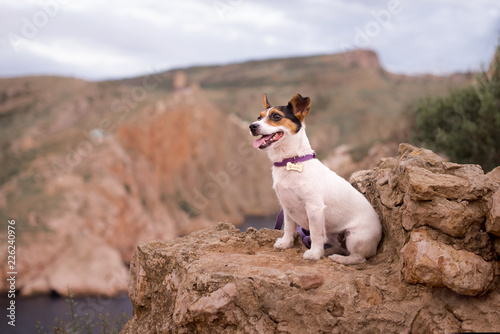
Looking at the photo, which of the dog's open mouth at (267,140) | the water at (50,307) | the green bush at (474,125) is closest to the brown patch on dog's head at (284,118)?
the dog's open mouth at (267,140)

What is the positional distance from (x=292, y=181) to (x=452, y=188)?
1.58 metres

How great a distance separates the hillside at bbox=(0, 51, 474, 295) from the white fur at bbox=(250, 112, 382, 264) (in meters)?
19.7

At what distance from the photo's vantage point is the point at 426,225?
4.00 m

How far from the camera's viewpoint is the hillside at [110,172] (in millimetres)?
22000

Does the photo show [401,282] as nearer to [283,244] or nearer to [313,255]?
[313,255]

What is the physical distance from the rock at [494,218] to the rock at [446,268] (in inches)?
10.7

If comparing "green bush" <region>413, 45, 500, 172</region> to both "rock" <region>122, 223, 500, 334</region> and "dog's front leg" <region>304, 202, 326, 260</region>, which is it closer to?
"dog's front leg" <region>304, 202, 326, 260</region>

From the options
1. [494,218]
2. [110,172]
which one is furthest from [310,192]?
[110,172]

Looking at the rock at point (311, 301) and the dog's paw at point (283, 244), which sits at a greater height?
the dog's paw at point (283, 244)

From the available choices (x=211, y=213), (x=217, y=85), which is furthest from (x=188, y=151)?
(x=217, y=85)

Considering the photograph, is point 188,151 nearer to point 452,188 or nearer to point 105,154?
point 105,154

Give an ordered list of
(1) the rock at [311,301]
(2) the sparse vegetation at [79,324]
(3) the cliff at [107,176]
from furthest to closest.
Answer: (3) the cliff at [107,176], (2) the sparse vegetation at [79,324], (1) the rock at [311,301]

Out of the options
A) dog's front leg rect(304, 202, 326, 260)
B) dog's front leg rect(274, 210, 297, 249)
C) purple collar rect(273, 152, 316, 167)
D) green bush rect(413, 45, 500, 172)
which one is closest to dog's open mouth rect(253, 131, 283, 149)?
Answer: purple collar rect(273, 152, 316, 167)

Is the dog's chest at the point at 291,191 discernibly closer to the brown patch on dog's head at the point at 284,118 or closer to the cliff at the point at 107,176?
the brown patch on dog's head at the point at 284,118
